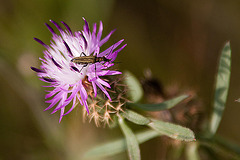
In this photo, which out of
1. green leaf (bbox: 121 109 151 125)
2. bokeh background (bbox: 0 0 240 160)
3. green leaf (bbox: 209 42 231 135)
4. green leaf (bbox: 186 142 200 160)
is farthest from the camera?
bokeh background (bbox: 0 0 240 160)

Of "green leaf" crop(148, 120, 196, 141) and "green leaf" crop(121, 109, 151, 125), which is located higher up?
"green leaf" crop(121, 109, 151, 125)

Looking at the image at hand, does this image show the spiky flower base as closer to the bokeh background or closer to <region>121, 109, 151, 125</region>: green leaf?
<region>121, 109, 151, 125</region>: green leaf

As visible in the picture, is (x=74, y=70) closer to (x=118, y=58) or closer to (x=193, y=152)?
(x=193, y=152)

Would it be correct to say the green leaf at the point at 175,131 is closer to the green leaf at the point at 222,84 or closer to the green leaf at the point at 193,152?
the green leaf at the point at 222,84

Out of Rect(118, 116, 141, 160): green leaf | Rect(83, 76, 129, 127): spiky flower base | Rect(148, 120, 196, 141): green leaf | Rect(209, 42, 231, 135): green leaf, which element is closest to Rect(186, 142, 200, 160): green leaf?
Rect(209, 42, 231, 135): green leaf

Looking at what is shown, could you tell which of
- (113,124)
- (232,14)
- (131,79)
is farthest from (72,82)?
(232,14)

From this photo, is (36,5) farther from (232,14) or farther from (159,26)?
(232,14)
